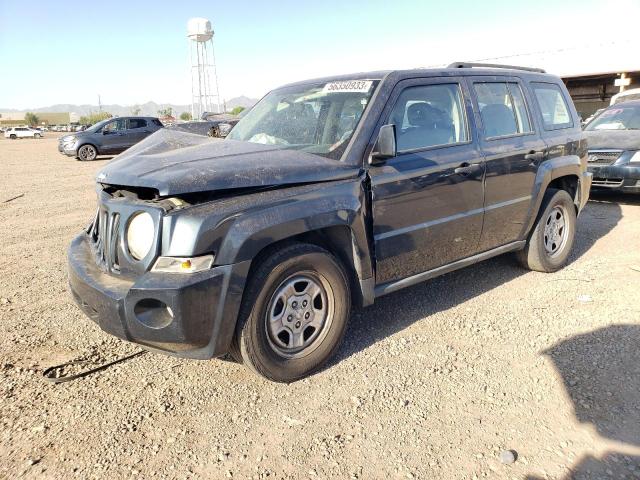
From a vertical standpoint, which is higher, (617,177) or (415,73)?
(415,73)

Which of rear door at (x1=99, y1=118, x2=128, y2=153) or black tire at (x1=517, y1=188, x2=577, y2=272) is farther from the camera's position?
rear door at (x1=99, y1=118, x2=128, y2=153)

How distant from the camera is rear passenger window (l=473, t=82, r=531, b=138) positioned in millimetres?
4117

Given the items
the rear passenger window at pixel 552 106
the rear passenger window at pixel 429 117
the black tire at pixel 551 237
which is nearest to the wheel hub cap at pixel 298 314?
the rear passenger window at pixel 429 117

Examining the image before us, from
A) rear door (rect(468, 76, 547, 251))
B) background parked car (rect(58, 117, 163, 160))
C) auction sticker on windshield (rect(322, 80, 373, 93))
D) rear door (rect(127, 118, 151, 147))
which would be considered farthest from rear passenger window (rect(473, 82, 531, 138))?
rear door (rect(127, 118, 151, 147))

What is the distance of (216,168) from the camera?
278cm

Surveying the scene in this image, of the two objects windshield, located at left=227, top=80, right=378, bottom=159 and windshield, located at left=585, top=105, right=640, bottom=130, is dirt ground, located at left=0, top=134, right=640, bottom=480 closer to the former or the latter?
windshield, located at left=227, top=80, right=378, bottom=159

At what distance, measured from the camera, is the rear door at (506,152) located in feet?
13.3

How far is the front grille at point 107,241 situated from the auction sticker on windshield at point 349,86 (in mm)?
1844

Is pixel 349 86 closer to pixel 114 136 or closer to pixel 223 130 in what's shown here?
pixel 223 130

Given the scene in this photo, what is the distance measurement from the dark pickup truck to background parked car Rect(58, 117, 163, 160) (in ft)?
54.6

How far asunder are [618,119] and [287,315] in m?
8.44

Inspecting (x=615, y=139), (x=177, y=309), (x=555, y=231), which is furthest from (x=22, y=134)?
(x=177, y=309)

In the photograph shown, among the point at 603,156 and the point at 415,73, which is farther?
the point at 603,156

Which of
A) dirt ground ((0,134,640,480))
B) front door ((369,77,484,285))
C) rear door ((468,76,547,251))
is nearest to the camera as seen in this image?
dirt ground ((0,134,640,480))
